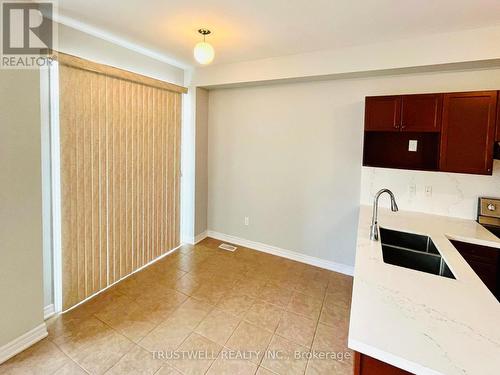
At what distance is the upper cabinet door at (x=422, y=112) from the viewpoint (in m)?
2.49

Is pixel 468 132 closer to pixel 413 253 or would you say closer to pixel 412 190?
pixel 412 190

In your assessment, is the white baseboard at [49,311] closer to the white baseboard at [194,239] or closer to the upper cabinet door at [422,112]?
the white baseboard at [194,239]

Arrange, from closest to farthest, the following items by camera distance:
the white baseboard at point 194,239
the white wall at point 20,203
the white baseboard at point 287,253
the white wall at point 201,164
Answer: the white wall at point 20,203
the white baseboard at point 287,253
the white wall at point 201,164
the white baseboard at point 194,239

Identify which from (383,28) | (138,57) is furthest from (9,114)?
(383,28)

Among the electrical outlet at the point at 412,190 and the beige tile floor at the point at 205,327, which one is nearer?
the beige tile floor at the point at 205,327

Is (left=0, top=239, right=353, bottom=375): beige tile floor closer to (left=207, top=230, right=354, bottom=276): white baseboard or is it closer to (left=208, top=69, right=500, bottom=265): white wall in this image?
(left=207, top=230, right=354, bottom=276): white baseboard

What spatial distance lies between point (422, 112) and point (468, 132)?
0.42m

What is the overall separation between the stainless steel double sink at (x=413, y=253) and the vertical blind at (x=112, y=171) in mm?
2662

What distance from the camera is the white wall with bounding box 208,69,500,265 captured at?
2.82 m

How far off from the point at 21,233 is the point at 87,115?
1.17 meters

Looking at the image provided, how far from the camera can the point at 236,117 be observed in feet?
12.7

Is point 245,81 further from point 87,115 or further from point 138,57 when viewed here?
point 87,115

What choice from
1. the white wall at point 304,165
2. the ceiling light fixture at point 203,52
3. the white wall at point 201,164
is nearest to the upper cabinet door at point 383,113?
the white wall at point 304,165

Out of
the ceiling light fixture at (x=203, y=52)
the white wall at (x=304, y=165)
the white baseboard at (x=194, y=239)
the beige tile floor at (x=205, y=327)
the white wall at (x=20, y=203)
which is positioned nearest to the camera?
the white wall at (x=20, y=203)
